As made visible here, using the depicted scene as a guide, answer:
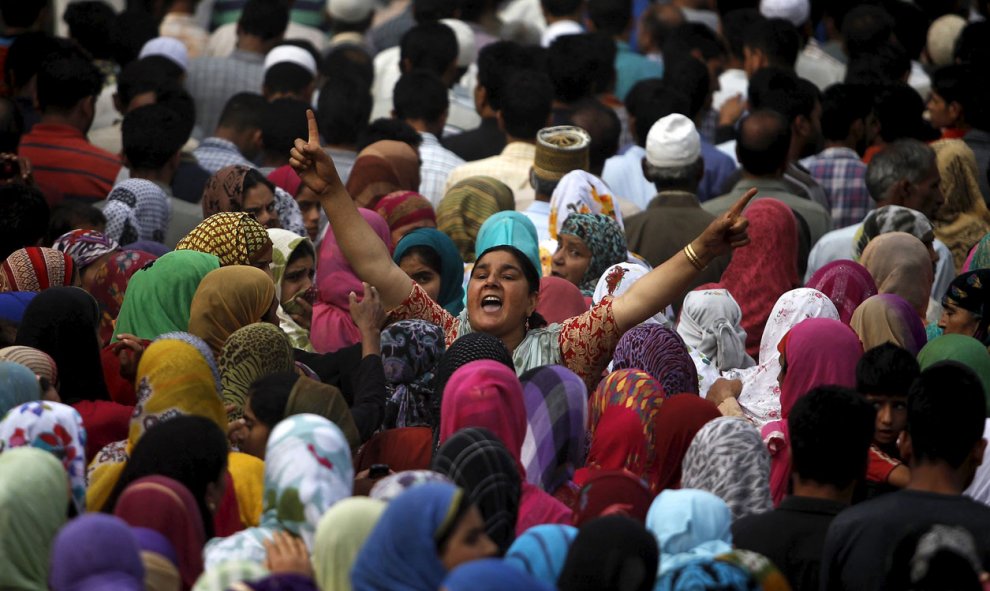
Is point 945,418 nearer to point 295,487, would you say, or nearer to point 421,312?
point 295,487

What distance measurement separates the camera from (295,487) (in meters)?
5.03

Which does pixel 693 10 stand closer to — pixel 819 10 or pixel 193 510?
pixel 819 10

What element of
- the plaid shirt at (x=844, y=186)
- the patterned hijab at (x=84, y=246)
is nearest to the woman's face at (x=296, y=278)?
the patterned hijab at (x=84, y=246)

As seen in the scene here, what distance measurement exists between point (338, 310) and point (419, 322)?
1091 millimetres

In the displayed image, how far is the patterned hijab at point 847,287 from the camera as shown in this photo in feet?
25.3

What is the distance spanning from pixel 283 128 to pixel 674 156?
6.45ft

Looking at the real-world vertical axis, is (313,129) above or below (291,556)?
above

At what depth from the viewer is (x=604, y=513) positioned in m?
5.33

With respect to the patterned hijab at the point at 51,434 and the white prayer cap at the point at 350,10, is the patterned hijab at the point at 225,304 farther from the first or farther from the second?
the white prayer cap at the point at 350,10

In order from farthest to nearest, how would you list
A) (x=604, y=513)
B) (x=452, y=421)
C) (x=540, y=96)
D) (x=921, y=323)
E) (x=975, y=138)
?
(x=975, y=138) → (x=540, y=96) → (x=921, y=323) → (x=452, y=421) → (x=604, y=513)

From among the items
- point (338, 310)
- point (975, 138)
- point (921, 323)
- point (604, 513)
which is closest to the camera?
point (604, 513)

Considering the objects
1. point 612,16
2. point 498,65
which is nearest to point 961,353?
point 498,65

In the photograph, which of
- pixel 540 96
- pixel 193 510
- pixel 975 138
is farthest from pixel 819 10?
pixel 193 510

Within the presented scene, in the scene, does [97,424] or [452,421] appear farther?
[97,424]
